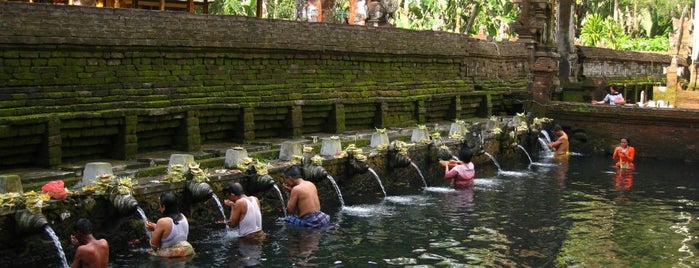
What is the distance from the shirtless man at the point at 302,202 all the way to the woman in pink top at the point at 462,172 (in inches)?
198

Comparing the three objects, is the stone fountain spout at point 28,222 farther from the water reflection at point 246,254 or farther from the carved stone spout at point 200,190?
the carved stone spout at point 200,190

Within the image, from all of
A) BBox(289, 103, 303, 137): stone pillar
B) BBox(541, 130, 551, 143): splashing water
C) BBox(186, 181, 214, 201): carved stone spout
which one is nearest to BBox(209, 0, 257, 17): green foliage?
BBox(541, 130, 551, 143): splashing water

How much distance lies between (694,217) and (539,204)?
256 centimetres

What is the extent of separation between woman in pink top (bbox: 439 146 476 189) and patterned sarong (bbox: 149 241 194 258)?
765 cm

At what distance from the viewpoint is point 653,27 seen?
68.5 m

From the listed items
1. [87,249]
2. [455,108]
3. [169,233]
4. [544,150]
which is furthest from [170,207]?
[544,150]

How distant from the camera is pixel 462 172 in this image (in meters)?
17.8

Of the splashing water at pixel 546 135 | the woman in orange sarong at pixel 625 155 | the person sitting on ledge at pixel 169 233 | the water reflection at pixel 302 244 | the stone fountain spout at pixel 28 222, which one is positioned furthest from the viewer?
the splashing water at pixel 546 135

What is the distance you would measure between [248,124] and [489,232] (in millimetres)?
5040

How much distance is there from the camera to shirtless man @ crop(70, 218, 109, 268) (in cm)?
962

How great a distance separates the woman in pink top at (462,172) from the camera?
1770cm

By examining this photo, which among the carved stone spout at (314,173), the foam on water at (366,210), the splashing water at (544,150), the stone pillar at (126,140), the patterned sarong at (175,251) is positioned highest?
the stone pillar at (126,140)

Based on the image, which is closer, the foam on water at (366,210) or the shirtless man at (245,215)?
the shirtless man at (245,215)

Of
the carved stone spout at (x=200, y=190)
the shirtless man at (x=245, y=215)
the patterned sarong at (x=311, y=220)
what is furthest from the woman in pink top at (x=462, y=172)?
the carved stone spout at (x=200, y=190)
